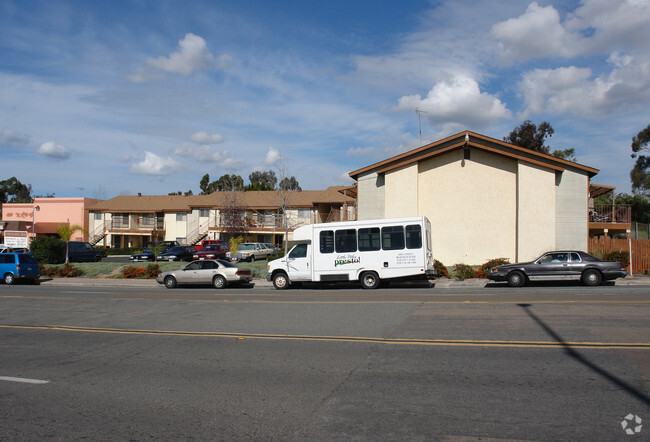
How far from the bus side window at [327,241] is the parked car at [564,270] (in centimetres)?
681

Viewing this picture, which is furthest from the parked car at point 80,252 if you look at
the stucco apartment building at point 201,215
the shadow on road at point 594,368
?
the shadow on road at point 594,368

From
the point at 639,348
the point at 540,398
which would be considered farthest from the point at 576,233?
the point at 540,398

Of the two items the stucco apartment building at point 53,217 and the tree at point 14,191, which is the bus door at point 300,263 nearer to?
the stucco apartment building at point 53,217

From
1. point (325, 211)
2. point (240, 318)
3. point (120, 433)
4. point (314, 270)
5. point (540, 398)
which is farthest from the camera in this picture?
point (325, 211)

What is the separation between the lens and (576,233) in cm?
2711

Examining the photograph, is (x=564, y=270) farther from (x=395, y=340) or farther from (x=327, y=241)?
(x=395, y=340)

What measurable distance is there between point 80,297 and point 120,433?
16.3 meters

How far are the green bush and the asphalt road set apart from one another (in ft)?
88.7

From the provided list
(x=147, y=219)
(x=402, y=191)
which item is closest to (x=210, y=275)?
(x=402, y=191)

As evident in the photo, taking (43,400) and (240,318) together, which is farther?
(240,318)

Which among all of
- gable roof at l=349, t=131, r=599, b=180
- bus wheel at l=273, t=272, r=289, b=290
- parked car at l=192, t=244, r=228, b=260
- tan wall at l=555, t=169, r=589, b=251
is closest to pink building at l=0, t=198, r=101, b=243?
parked car at l=192, t=244, r=228, b=260

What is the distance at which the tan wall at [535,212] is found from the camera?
27484 mm

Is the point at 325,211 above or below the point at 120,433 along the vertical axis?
above

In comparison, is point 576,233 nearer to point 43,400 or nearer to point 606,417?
point 606,417
